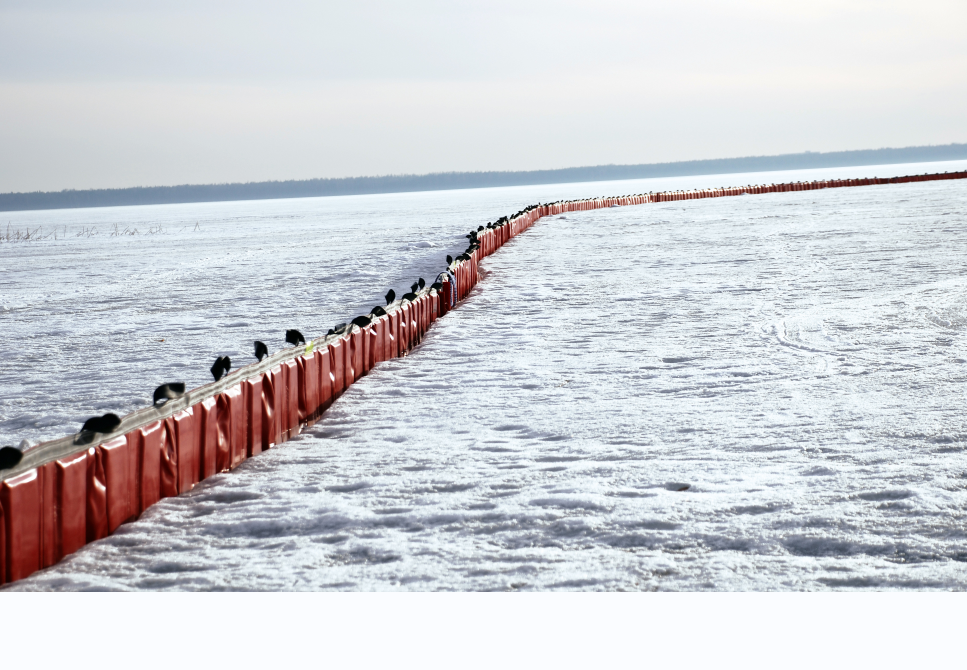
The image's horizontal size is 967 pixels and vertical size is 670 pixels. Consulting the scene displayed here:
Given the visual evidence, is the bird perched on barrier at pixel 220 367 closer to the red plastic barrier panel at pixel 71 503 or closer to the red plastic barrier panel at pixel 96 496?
the red plastic barrier panel at pixel 96 496

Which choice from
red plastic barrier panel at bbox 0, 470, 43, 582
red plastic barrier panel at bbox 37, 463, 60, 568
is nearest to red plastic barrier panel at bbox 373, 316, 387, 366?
red plastic barrier panel at bbox 37, 463, 60, 568

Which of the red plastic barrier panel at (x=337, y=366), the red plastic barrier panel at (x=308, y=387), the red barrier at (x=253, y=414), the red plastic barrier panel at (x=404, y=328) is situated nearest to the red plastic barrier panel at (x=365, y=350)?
the red plastic barrier panel at (x=337, y=366)

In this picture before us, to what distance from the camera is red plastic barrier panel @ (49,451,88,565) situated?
4297mm

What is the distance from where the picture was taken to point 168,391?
5.39 m

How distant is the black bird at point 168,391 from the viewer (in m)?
5.33

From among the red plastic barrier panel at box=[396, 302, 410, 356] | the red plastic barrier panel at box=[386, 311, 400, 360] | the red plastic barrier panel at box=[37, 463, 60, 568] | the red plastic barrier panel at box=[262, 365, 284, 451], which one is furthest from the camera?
the red plastic barrier panel at box=[396, 302, 410, 356]

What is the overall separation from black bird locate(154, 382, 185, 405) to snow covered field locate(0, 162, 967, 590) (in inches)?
25.2

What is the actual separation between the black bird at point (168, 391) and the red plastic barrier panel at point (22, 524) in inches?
48.0

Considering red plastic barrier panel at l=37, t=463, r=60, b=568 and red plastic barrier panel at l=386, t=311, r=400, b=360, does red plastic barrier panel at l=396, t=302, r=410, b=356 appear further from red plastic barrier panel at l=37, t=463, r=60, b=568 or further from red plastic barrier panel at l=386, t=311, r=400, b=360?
red plastic barrier panel at l=37, t=463, r=60, b=568

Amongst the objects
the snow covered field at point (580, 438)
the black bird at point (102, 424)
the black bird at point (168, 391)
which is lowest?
the snow covered field at point (580, 438)

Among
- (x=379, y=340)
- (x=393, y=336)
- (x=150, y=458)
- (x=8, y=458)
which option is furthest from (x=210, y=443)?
(x=393, y=336)

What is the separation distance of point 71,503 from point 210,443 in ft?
4.36
